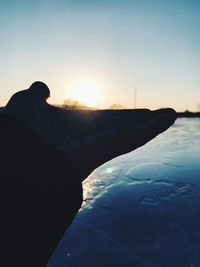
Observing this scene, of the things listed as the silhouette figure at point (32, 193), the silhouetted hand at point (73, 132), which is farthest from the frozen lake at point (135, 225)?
the silhouette figure at point (32, 193)

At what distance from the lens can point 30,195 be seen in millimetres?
499

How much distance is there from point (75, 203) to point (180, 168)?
3.95 m

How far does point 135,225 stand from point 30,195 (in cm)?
175

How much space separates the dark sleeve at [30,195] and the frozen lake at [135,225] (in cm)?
120

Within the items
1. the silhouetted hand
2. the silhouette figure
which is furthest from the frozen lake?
the silhouette figure

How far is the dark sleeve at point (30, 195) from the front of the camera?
46cm

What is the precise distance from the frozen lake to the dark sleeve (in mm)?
1197

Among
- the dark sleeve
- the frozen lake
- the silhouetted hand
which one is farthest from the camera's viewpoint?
the frozen lake

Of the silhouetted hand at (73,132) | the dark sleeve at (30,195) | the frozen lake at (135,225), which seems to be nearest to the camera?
the dark sleeve at (30,195)

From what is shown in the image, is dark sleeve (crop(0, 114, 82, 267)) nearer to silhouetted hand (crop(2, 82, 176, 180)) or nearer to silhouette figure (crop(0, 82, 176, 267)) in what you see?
silhouette figure (crop(0, 82, 176, 267))

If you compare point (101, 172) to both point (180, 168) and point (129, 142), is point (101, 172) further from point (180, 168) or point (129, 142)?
point (129, 142)

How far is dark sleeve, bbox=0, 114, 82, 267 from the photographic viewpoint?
460mm

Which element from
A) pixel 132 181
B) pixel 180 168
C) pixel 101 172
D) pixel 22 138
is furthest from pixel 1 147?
pixel 180 168

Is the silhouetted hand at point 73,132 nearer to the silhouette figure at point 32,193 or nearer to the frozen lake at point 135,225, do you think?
the silhouette figure at point 32,193
